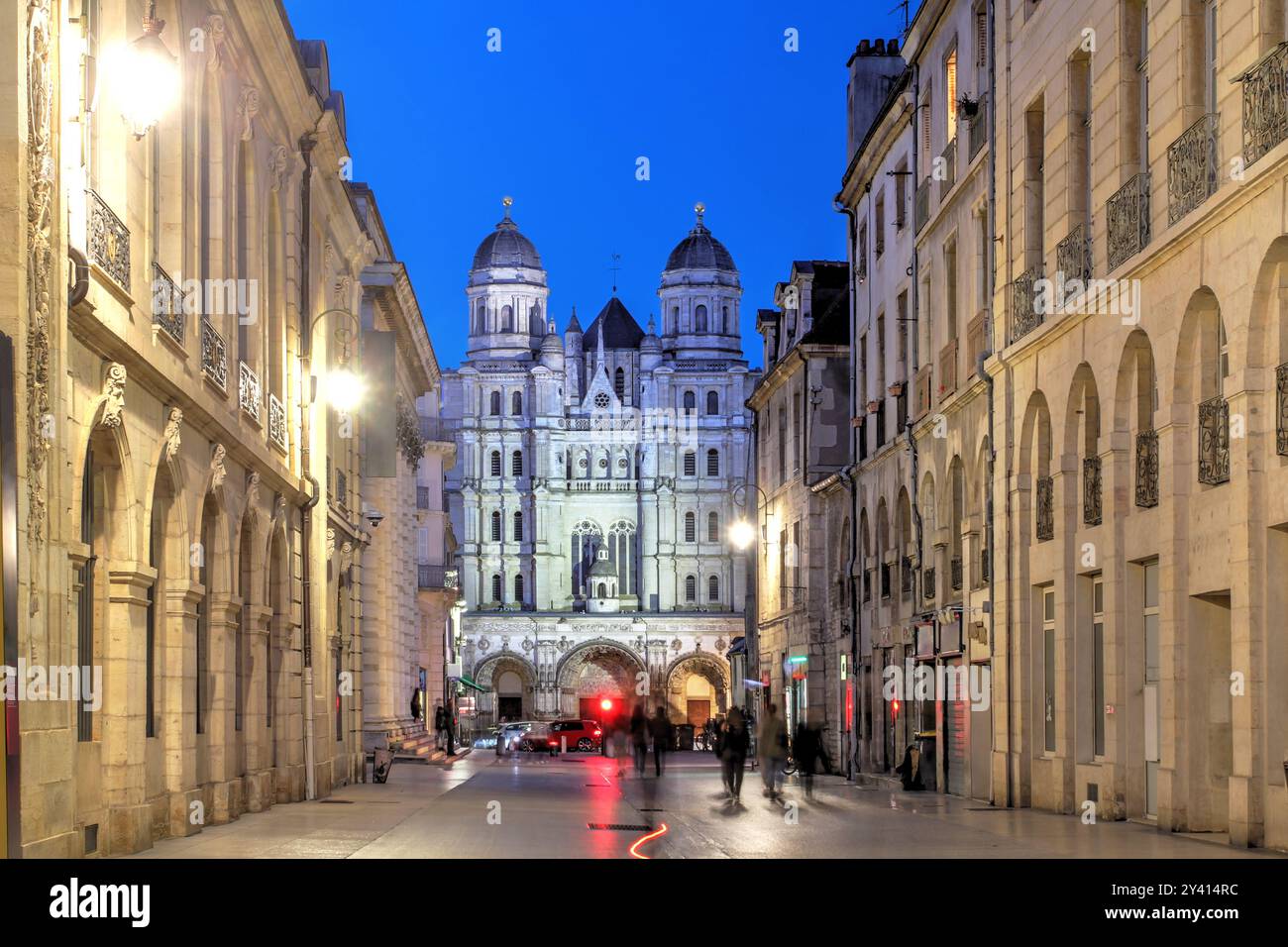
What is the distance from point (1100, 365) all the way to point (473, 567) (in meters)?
118

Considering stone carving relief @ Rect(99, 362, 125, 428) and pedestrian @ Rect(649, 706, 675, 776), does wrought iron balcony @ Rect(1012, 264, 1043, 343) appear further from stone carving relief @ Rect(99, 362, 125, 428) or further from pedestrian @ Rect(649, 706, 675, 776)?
stone carving relief @ Rect(99, 362, 125, 428)

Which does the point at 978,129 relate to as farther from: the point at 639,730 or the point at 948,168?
the point at 639,730

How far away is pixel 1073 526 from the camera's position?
2691 centimetres

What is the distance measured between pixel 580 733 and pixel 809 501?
36020 millimetres

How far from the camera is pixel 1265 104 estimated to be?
19.2 metres

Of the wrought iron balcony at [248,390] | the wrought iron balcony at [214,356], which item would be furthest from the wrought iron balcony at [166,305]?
the wrought iron balcony at [248,390]

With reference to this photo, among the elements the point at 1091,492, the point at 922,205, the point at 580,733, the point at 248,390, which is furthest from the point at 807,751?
the point at 580,733

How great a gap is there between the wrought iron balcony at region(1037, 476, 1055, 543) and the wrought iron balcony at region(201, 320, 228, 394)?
34.9ft

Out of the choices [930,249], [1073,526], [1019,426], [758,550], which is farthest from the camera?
[758,550]

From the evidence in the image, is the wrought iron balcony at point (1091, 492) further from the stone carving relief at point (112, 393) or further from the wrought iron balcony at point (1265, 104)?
the stone carving relief at point (112, 393)
